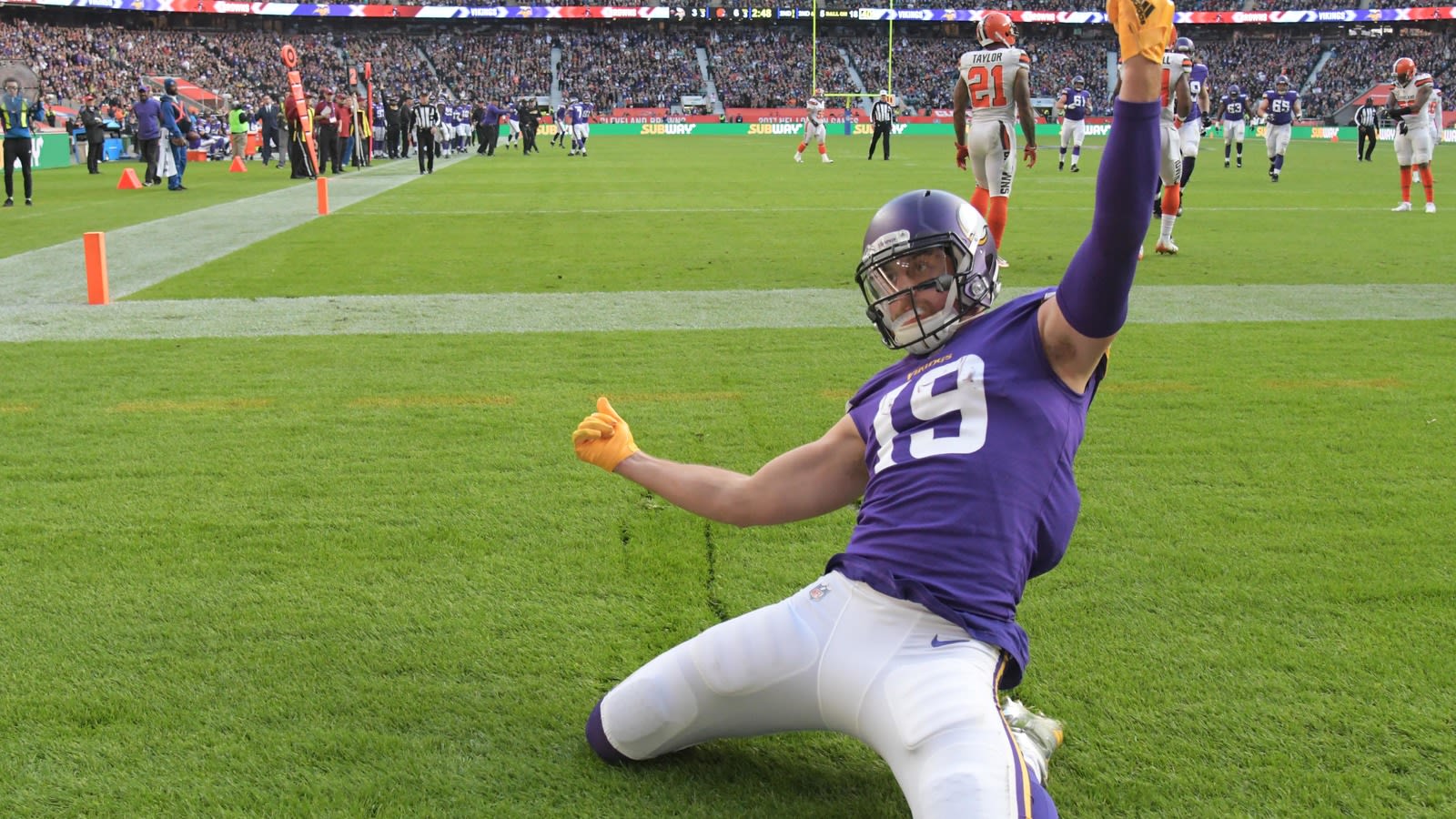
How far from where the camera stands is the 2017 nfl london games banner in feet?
200

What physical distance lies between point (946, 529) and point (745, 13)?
65829 mm

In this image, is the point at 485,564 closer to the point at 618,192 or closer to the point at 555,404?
the point at 555,404

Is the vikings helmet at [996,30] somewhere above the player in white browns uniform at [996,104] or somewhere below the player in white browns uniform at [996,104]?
above

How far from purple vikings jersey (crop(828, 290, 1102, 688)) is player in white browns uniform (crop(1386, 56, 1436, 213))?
15718mm

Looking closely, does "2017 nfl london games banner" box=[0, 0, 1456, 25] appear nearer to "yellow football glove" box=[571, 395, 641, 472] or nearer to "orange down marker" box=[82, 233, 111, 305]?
"orange down marker" box=[82, 233, 111, 305]

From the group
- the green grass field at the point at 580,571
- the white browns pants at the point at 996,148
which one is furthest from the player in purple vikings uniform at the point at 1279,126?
the green grass field at the point at 580,571

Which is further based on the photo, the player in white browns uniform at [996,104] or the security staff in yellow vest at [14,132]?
the security staff in yellow vest at [14,132]

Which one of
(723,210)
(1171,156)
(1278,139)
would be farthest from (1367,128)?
(1171,156)

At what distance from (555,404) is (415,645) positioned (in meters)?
2.77

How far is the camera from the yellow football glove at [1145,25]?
2121mm

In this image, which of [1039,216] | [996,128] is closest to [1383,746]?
[996,128]

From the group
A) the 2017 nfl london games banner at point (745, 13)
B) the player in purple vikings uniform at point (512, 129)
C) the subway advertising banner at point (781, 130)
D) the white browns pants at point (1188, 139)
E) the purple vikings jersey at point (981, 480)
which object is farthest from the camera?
the 2017 nfl london games banner at point (745, 13)

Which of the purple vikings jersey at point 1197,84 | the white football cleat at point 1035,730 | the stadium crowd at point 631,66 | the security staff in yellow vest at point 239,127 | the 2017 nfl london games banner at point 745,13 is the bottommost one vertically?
the white football cleat at point 1035,730

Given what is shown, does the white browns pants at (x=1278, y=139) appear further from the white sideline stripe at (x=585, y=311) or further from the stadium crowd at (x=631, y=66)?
the stadium crowd at (x=631, y=66)
